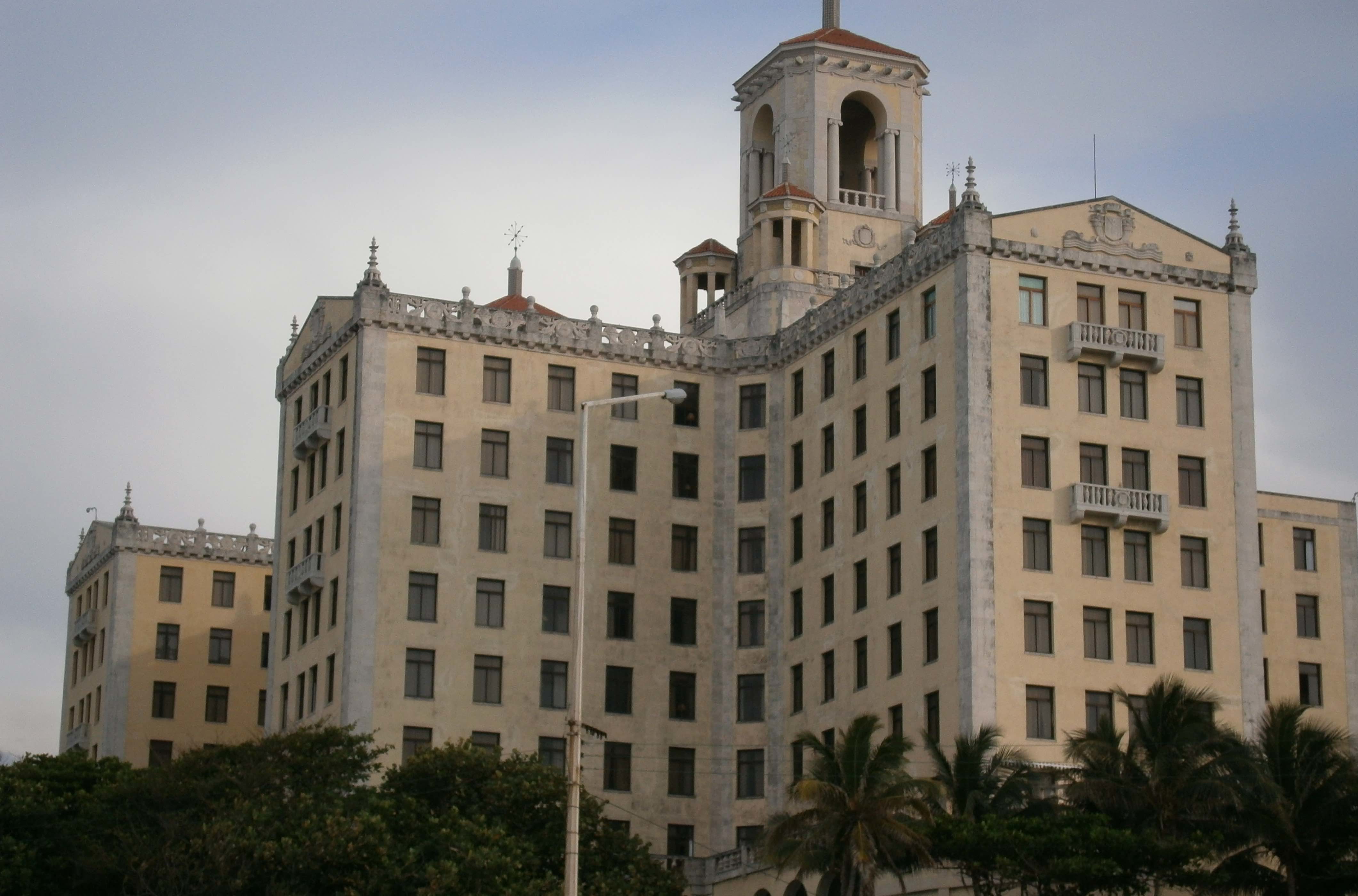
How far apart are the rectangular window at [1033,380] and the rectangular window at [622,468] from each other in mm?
17898

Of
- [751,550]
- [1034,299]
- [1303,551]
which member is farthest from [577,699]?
[1303,551]

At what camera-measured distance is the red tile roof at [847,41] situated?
4422 inches

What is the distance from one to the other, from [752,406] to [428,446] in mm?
12708

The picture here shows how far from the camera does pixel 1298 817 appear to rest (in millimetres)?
69188

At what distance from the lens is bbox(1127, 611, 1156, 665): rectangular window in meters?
85.9

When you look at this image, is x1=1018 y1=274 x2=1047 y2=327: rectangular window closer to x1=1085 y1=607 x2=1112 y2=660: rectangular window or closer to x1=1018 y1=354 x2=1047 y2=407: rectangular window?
x1=1018 y1=354 x2=1047 y2=407: rectangular window

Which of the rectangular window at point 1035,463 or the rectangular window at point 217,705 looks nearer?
the rectangular window at point 1035,463

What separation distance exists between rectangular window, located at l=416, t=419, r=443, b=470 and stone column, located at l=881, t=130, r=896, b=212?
2414 centimetres

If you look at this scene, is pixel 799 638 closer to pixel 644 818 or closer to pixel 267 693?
pixel 644 818

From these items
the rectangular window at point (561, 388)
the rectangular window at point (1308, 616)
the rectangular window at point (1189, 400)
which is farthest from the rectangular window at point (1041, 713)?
the rectangular window at point (561, 388)

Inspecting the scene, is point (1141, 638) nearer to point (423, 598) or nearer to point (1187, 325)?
point (1187, 325)

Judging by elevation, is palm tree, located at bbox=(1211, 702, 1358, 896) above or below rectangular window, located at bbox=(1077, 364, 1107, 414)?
below

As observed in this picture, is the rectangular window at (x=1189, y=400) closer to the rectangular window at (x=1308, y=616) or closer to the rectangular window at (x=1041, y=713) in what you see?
the rectangular window at (x=1041, y=713)

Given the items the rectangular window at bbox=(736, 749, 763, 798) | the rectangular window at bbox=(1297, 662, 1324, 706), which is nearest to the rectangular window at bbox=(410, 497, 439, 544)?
the rectangular window at bbox=(736, 749, 763, 798)
